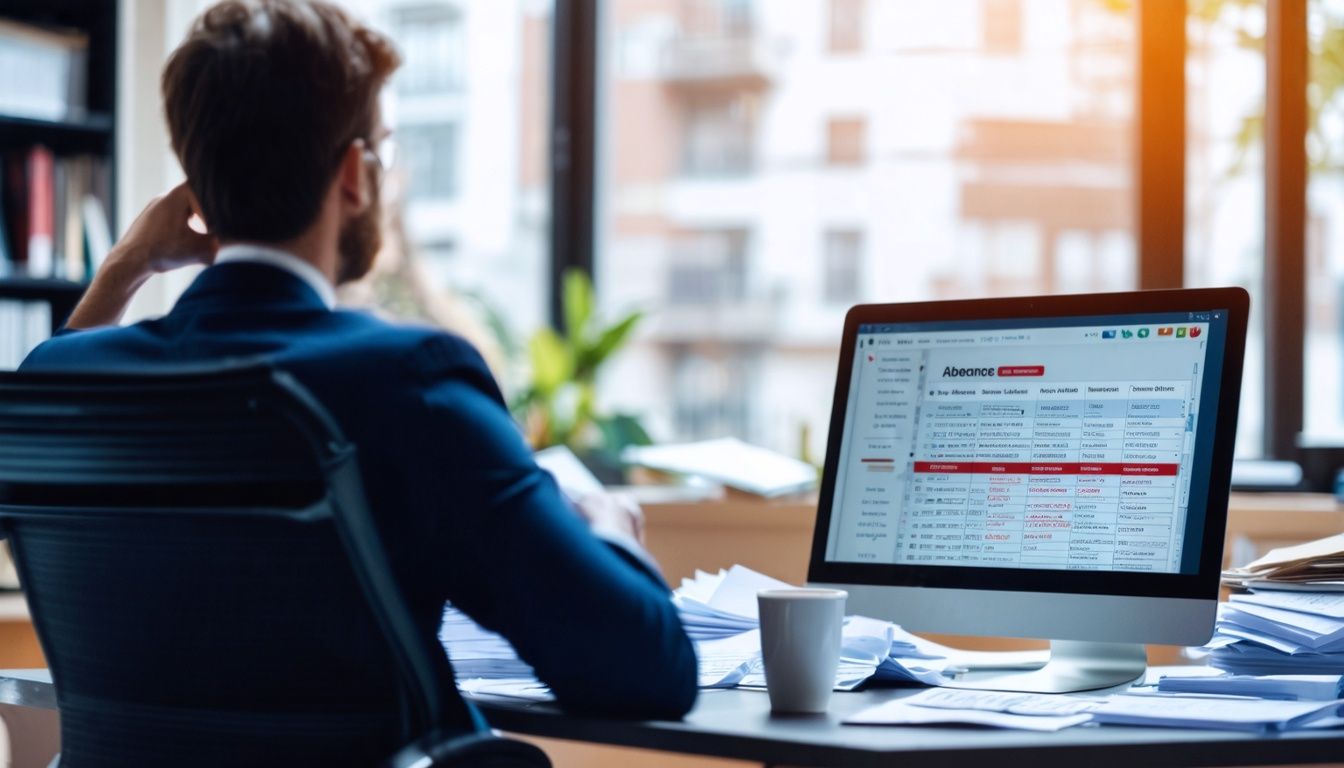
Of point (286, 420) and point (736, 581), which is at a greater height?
point (286, 420)

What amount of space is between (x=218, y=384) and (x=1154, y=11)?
272 cm

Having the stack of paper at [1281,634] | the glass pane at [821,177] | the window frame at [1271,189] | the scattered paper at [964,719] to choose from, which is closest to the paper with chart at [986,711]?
the scattered paper at [964,719]

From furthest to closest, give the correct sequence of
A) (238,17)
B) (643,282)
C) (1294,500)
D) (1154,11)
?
(643,282)
(1154,11)
(1294,500)
(238,17)

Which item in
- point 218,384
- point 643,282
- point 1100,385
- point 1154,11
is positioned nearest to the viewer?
point 218,384

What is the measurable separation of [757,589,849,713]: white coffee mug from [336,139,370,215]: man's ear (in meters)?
0.49

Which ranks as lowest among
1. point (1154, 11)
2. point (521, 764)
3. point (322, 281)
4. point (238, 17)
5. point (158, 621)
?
point (521, 764)

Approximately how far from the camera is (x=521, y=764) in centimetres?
103

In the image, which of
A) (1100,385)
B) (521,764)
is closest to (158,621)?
(521,764)

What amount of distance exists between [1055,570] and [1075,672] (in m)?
0.11

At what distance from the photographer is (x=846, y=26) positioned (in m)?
3.52

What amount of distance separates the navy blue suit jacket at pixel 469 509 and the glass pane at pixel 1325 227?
2407mm

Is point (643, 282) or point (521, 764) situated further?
point (643, 282)

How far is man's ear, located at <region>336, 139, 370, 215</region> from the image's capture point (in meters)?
1.16

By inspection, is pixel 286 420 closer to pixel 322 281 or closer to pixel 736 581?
pixel 322 281
